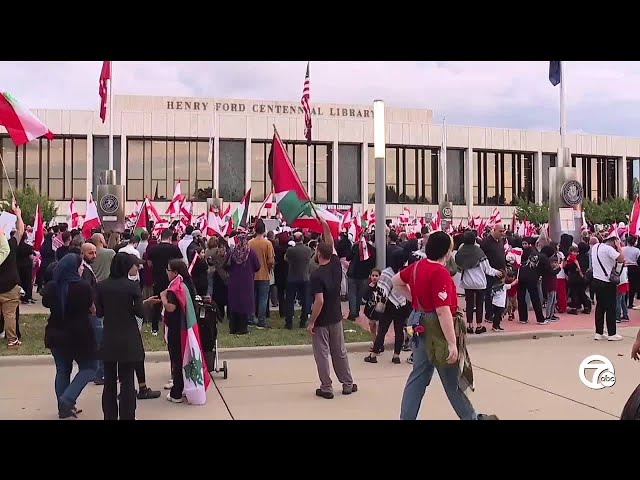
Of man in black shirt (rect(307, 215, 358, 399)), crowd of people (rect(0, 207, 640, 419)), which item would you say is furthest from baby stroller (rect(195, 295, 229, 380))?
man in black shirt (rect(307, 215, 358, 399))

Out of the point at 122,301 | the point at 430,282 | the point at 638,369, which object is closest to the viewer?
the point at 430,282

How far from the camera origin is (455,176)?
55031 millimetres

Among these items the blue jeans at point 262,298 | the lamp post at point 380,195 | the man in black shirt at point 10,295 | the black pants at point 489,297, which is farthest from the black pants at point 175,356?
the black pants at point 489,297

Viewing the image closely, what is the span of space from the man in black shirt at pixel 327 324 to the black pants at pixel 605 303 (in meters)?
4.95

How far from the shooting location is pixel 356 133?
2016 inches

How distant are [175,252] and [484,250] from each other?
223 inches

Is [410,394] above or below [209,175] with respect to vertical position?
below

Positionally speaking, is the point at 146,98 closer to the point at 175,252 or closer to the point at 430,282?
the point at 175,252

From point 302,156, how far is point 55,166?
58.4 ft

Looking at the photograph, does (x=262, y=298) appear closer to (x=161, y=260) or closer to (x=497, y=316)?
(x=161, y=260)

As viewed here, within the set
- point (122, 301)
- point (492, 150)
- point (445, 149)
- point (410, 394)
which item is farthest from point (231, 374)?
point (492, 150)

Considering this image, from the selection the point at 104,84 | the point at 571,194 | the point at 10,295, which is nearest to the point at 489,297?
the point at 10,295

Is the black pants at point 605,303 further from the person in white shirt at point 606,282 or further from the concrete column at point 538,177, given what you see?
the concrete column at point 538,177

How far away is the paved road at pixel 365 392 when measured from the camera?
6.78m
